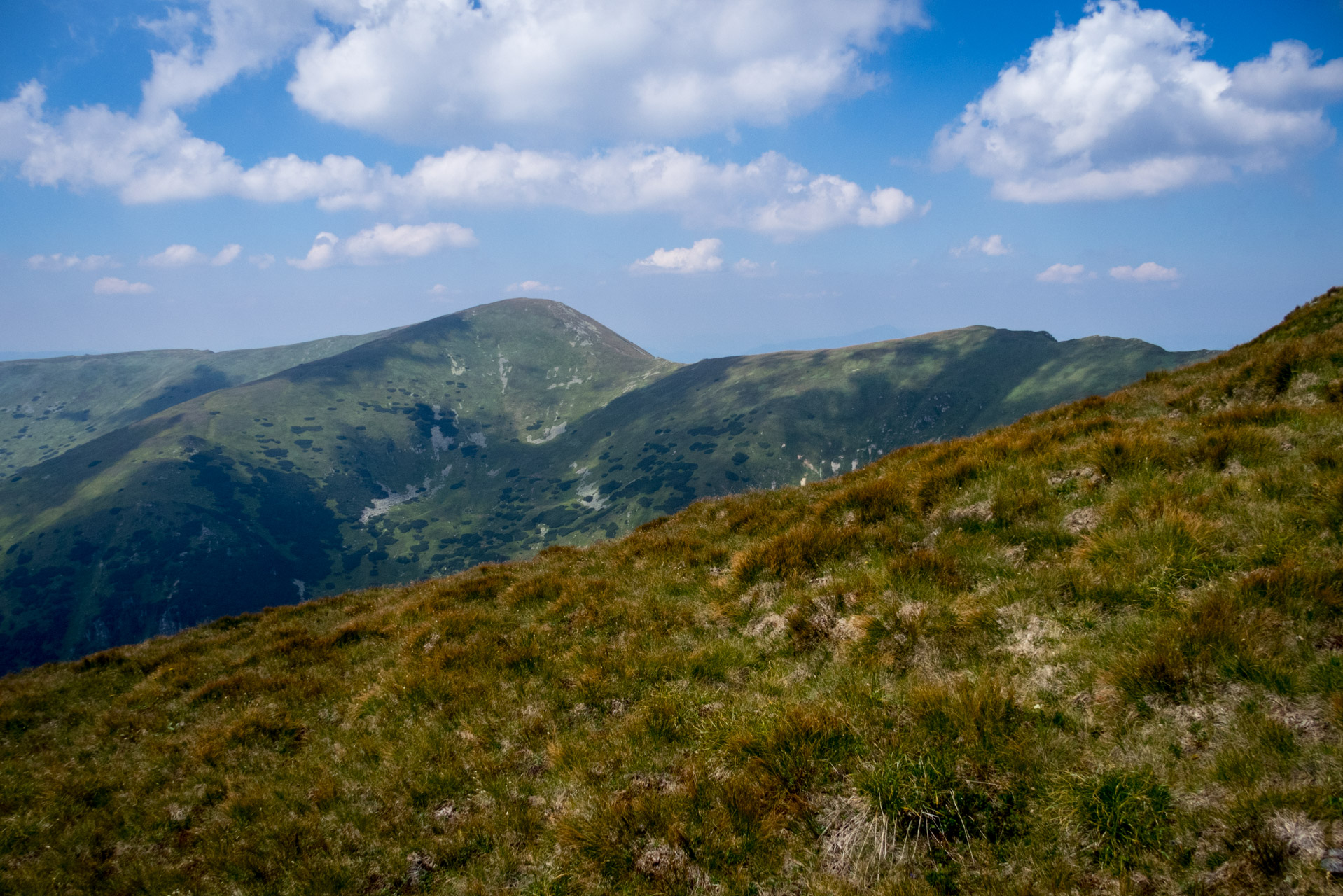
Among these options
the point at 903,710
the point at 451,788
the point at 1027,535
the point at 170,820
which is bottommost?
the point at 170,820

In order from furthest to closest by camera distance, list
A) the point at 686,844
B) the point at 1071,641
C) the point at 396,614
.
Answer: the point at 396,614 < the point at 1071,641 < the point at 686,844

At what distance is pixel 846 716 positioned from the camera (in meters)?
6.62

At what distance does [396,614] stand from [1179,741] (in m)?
16.2

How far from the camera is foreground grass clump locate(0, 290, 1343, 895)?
4977 mm

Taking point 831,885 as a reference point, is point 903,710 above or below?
above

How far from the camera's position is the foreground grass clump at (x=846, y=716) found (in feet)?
16.3

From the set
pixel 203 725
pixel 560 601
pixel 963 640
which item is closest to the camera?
pixel 963 640

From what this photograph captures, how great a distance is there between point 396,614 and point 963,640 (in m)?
14.1

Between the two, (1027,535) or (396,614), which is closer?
(1027,535)

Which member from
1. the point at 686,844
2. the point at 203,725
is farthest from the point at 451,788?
the point at 203,725

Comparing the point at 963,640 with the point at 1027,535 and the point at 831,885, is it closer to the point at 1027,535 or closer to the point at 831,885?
the point at 1027,535

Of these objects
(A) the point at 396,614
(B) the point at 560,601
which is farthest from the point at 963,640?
(A) the point at 396,614

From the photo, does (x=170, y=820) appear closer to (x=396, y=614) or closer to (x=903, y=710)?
(x=396, y=614)

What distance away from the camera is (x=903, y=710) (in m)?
6.50
